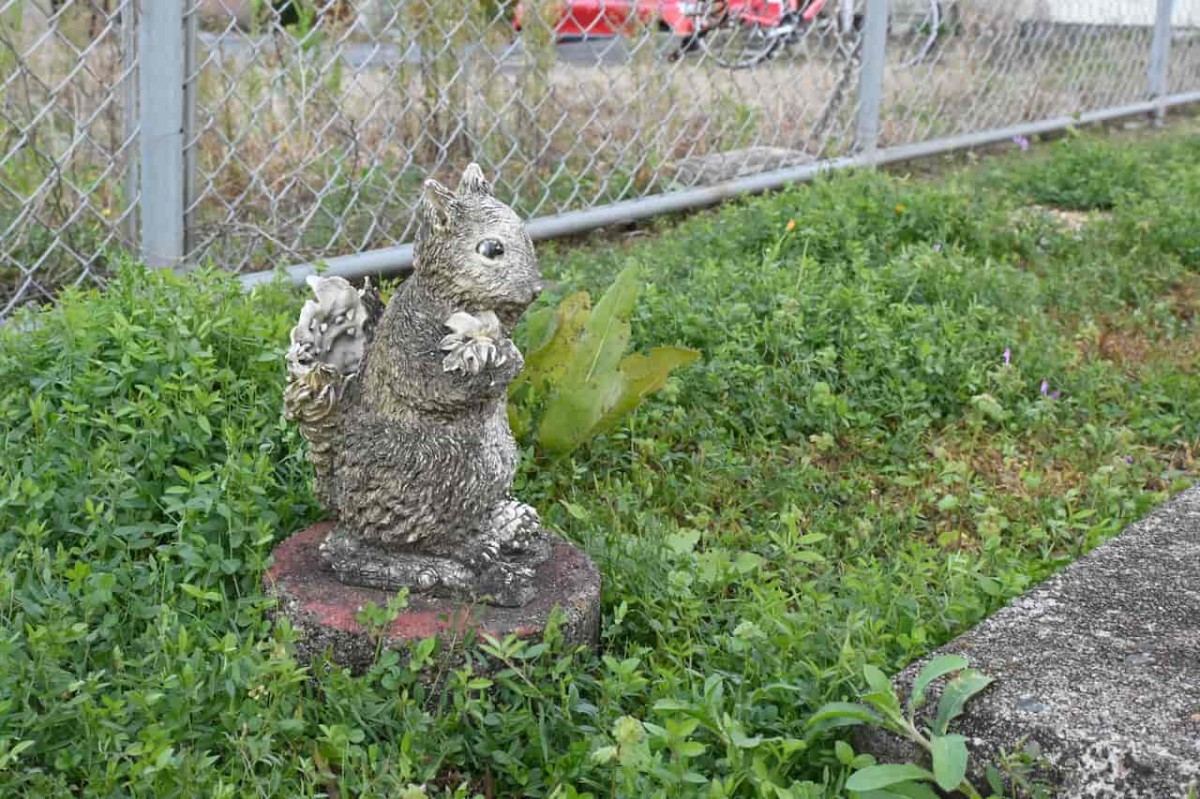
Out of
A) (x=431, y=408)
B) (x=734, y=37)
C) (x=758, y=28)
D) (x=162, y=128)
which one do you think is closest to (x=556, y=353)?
(x=431, y=408)

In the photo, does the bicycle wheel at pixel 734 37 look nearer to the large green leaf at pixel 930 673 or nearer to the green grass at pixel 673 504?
the green grass at pixel 673 504

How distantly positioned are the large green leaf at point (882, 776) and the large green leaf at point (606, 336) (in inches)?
52.9

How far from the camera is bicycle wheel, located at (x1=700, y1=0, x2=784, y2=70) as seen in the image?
5543mm

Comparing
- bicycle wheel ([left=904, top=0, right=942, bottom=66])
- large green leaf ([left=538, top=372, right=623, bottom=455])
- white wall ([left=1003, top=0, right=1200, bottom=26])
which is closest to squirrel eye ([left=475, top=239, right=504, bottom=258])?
large green leaf ([left=538, top=372, right=623, bottom=455])

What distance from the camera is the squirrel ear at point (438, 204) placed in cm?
221

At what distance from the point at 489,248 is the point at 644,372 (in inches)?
41.1

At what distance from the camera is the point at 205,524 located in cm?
255

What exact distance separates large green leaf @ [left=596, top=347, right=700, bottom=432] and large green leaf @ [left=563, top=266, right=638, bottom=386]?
0.05 metres

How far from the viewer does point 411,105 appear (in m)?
4.73

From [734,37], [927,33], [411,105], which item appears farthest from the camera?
[927,33]

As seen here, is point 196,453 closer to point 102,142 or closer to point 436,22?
point 102,142

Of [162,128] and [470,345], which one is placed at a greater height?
[470,345]

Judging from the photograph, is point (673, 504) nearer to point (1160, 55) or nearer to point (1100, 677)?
point (1100, 677)

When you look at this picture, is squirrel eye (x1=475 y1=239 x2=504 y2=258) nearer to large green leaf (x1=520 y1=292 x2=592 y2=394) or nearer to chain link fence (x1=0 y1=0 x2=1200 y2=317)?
large green leaf (x1=520 y1=292 x2=592 y2=394)
